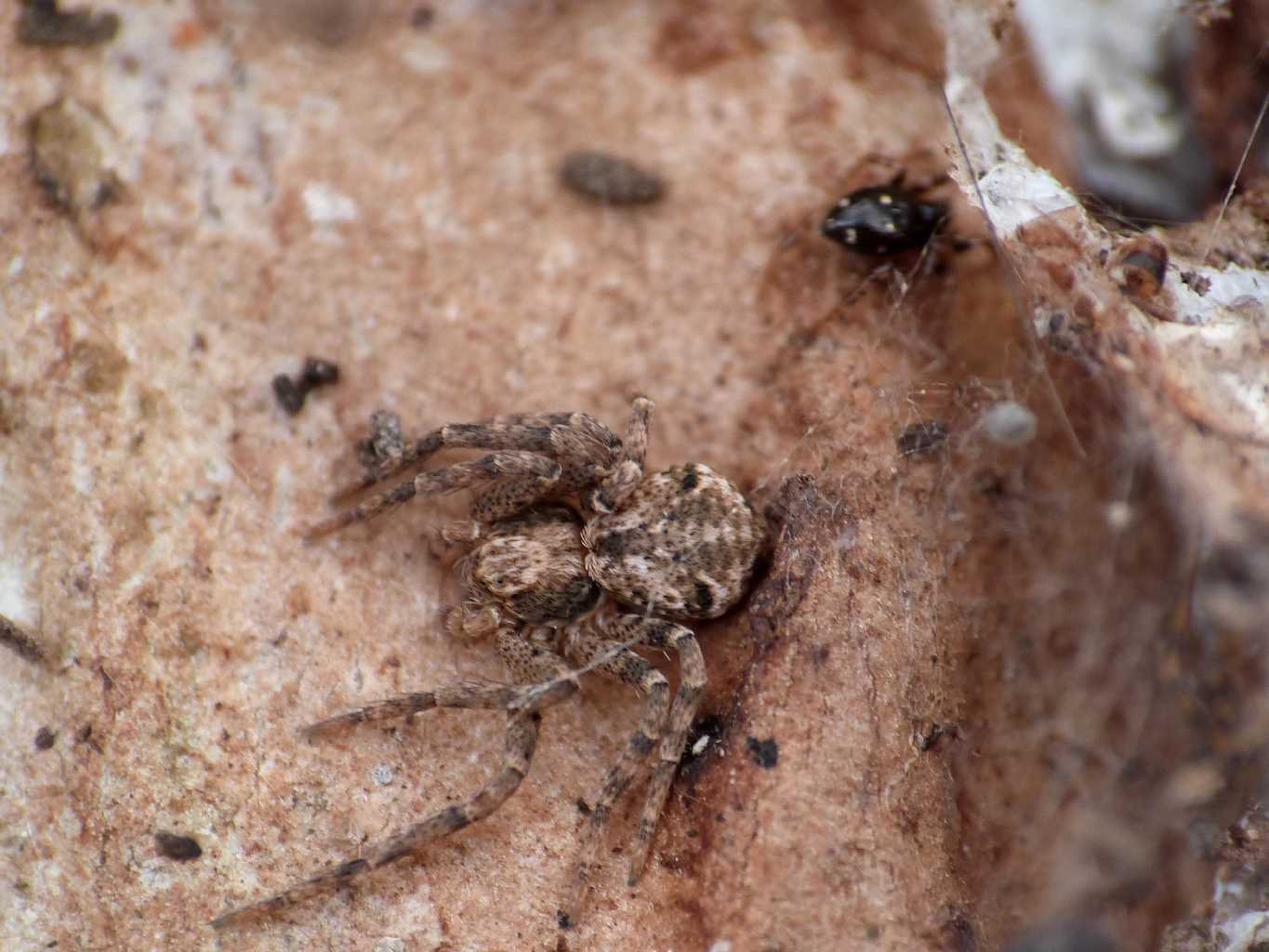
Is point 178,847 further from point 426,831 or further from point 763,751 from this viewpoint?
point 763,751

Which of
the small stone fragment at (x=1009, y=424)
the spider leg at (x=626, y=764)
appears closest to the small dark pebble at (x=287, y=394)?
the spider leg at (x=626, y=764)

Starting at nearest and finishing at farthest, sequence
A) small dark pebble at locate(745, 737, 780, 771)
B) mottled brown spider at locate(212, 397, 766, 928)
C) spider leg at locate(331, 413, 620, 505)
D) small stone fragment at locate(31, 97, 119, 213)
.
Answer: small dark pebble at locate(745, 737, 780, 771) → mottled brown spider at locate(212, 397, 766, 928) → spider leg at locate(331, 413, 620, 505) → small stone fragment at locate(31, 97, 119, 213)

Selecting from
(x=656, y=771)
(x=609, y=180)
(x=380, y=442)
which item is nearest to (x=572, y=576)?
(x=656, y=771)

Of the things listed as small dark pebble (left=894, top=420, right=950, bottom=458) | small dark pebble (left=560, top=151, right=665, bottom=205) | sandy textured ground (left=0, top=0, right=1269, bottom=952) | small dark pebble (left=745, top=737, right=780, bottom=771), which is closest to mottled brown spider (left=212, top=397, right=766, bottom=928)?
sandy textured ground (left=0, top=0, right=1269, bottom=952)

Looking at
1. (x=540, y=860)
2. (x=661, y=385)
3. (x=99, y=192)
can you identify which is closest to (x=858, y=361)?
(x=661, y=385)

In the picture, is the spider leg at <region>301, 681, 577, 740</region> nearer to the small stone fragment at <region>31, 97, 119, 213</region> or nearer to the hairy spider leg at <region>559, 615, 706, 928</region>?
the hairy spider leg at <region>559, 615, 706, 928</region>

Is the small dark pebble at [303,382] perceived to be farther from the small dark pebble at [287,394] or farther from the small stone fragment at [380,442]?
the small stone fragment at [380,442]

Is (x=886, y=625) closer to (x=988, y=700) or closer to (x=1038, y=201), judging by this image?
(x=988, y=700)
